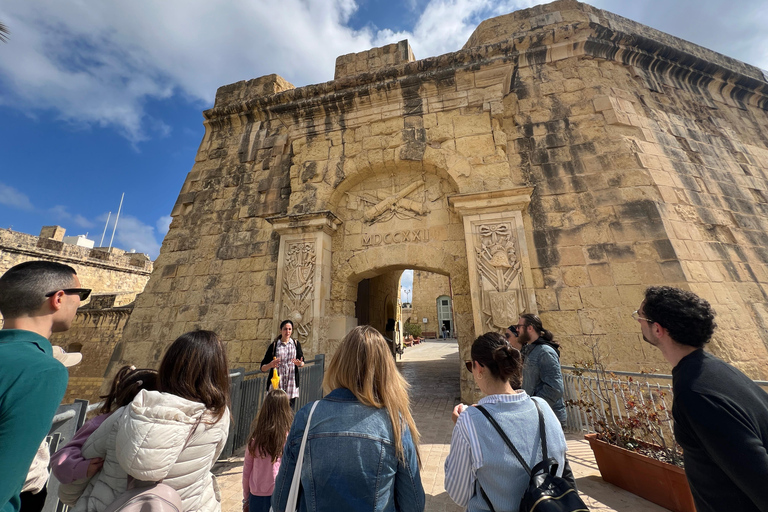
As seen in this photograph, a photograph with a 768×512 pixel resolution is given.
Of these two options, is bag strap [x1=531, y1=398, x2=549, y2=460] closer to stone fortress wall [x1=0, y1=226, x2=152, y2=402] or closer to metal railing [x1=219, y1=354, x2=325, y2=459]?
metal railing [x1=219, y1=354, x2=325, y2=459]

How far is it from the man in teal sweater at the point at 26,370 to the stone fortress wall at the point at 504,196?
411 cm

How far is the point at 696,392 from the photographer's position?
1179 mm

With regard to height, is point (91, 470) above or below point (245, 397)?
above

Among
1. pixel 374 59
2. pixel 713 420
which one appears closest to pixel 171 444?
pixel 713 420

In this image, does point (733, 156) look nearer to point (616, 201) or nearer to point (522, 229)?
point (616, 201)

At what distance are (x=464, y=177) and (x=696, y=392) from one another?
4.71 meters

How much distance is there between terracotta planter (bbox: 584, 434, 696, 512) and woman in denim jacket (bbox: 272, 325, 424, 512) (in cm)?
228

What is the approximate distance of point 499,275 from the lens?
4738mm

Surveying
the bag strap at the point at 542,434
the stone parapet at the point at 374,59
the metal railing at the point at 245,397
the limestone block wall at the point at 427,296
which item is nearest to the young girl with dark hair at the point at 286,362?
the metal railing at the point at 245,397

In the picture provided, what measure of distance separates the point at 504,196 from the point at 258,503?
4973mm

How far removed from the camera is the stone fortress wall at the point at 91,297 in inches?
471

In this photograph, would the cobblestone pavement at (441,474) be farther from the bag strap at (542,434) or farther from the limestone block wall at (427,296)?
the limestone block wall at (427,296)

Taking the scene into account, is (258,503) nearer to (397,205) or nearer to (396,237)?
(396,237)

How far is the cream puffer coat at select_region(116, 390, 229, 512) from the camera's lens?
1188 mm
